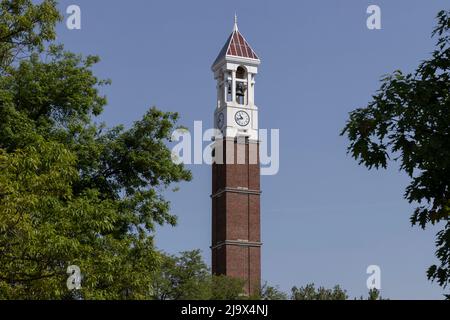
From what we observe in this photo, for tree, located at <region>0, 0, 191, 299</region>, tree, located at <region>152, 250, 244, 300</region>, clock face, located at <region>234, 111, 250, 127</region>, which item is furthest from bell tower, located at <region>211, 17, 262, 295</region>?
tree, located at <region>0, 0, 191, 299</region>

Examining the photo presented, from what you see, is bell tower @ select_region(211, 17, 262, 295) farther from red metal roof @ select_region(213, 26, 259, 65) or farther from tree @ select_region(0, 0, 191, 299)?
tree @ select_region(0, 0, 191, 299)

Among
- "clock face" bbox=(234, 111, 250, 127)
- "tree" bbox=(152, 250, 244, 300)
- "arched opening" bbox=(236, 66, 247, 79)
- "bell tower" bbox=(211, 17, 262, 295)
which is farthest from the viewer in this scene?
"arched opening" bbox=(236, 66, 247, 79)

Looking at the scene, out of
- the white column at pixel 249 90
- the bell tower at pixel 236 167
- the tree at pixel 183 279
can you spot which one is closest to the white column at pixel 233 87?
the bell tower at pixel 236 167

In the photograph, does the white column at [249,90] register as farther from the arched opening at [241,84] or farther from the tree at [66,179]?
the tree at [66,179]

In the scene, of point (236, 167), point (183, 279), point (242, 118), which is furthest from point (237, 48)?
point (183, 279)

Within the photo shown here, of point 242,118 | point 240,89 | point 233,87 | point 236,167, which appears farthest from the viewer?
point 240,89

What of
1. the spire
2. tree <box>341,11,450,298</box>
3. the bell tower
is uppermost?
the spire

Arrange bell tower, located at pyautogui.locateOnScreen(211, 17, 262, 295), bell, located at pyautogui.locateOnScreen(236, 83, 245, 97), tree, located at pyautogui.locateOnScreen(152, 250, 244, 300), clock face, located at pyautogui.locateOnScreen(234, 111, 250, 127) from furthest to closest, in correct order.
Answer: bell, located at pyautogui.locateOnScreen(236, 83, 245, 97), clock face, located at pyautogui.locateOnScreen(234, 111, 250, 127), bell tower, located at pyautogui.locateOnScreen(211, 17, 262, 295), tree, located at pyautogui.locateOnScreen(152, 250, 244, 300)

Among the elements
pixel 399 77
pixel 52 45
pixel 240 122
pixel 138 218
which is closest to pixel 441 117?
pixel 399 77

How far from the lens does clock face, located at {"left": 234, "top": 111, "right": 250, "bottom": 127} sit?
94919mm

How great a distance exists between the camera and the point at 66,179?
928 inches

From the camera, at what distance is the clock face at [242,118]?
94919mm

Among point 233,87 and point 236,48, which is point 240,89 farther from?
point 236,48

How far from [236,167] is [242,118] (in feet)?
16.6
